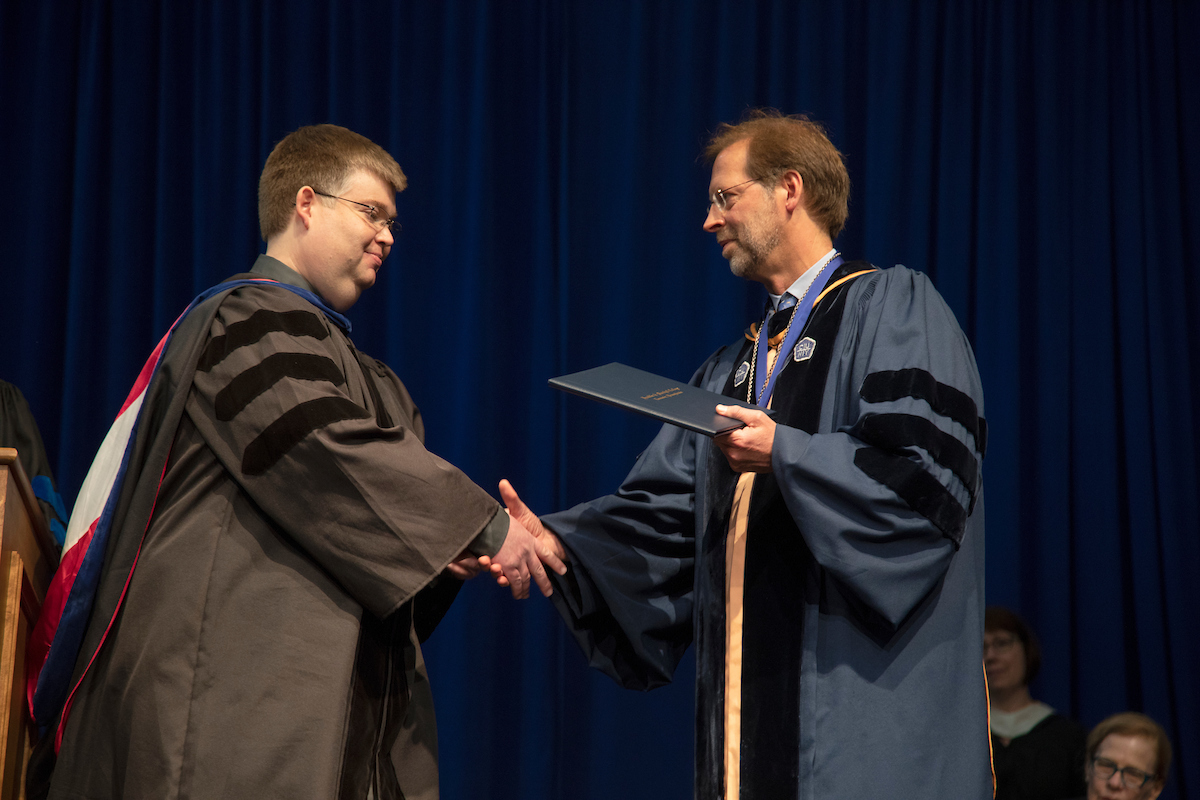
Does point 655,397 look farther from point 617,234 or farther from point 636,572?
point 617,234

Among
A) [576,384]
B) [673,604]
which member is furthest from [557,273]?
[576,384]

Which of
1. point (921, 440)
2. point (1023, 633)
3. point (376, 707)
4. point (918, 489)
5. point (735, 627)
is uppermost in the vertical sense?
point (921, 440)

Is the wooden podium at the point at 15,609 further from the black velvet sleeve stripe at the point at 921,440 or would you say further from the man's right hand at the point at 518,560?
the black velvet sleeve stripe at the point at 921,440

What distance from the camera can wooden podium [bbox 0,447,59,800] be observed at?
2.12m

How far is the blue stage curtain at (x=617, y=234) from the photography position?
435 cm

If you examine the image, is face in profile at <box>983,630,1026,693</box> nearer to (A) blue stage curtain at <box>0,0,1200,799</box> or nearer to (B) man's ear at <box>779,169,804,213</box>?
(A) blue stage curtain at <box>0,0,1200,799</box>

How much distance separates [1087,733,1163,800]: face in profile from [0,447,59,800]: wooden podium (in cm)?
311

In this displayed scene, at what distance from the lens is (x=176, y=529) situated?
2.34 meters

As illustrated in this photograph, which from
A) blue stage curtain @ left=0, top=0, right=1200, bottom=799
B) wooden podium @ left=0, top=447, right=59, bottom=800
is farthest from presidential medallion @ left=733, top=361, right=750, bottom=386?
wooden podium @ left=0, top=447, right=59, bottom=800

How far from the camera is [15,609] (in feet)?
7.13

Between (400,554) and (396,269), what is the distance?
7.61 feet

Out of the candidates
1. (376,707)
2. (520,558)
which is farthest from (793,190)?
(376,707)

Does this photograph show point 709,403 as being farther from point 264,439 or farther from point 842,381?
point 264,439

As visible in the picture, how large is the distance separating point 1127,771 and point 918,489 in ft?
5.88
